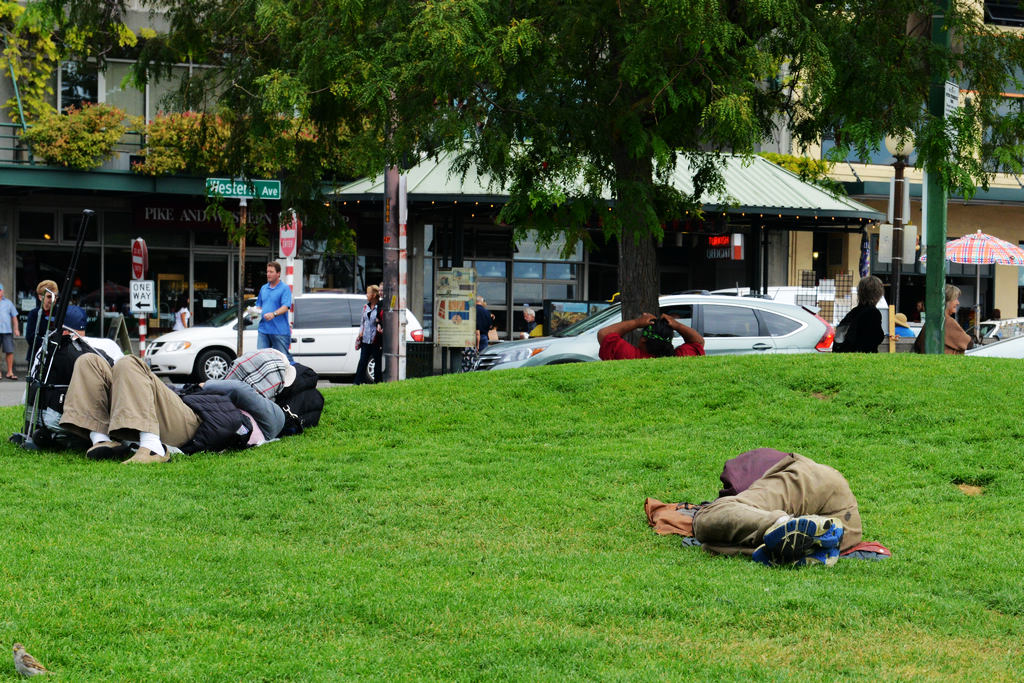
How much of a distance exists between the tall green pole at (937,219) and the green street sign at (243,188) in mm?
8021

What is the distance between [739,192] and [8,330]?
15.6m

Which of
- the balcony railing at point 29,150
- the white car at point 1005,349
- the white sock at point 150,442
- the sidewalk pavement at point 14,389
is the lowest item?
the sidewalk pavement at point 14,389

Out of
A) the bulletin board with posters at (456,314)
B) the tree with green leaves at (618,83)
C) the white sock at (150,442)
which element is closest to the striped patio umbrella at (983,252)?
the tree with green leaves at (618,83)

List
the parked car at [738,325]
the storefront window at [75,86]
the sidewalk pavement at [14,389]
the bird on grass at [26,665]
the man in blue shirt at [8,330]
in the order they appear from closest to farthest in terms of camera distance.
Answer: the bird on grass at [26,665]
the parked car at [738,325]
the sidewalk pavement at [14,389]
the man in blue shirt at [8,330]
the storefront window at [75,86]

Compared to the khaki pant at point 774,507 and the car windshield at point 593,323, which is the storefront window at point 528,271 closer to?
the car windshield at point 593,323

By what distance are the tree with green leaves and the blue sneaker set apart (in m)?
5.02

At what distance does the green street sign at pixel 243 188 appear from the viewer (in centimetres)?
1544

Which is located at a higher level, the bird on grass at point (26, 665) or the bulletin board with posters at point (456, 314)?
the bulletin board with posters at point (456, 314)

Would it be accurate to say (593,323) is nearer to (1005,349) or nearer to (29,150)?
(1005,349)

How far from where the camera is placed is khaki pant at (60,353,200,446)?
30.0 feet

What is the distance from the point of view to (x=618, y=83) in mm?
11789

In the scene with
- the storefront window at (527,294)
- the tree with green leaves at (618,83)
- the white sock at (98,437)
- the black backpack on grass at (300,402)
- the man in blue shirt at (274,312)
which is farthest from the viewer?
the storefront window at (527,294)

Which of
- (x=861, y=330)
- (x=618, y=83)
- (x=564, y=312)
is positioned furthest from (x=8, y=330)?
(x=861, y=330)

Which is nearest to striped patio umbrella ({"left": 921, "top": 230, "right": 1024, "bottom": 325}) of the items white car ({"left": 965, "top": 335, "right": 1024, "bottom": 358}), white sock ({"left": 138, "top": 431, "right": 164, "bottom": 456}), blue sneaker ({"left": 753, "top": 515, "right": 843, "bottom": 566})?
white car ({"left": 965, "top": 335, "right": 1024, "bottom": 358})
